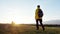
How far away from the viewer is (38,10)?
20.2 meters

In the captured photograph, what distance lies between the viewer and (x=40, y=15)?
20078 mm

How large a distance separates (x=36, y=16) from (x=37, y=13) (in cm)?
32

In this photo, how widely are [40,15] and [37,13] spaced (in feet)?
1.21

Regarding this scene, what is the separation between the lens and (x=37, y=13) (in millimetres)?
20297

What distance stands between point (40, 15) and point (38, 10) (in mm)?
462

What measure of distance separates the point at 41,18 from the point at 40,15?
46 centimetres

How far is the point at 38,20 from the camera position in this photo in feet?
67.4

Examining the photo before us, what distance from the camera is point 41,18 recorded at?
20453mm

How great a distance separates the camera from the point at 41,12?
2008cm

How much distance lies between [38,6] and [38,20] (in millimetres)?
1241

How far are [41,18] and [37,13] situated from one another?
57 centimetres

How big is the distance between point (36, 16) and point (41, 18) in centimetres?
46

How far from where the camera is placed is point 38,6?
2017cm
